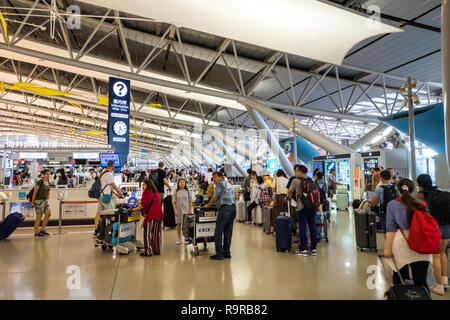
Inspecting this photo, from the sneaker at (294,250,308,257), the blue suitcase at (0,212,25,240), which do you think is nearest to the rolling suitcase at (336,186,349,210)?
the sneaker at (294,250,308,257)

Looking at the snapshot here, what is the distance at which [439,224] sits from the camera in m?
3.92

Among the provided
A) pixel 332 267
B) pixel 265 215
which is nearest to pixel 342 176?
pixel 265 215

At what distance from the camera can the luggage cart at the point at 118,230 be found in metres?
6.09

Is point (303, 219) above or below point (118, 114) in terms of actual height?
below

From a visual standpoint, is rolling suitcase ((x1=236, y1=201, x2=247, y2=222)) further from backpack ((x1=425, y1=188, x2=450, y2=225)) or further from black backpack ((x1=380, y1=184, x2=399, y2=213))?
backpack ((x1=425, y1=188, x2=450, y2=225))

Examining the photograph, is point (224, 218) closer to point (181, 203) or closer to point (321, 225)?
point (181, 203)

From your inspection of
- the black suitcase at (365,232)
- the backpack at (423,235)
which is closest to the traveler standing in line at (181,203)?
the black suitcase at (365,232)

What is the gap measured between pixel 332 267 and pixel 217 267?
1861mm

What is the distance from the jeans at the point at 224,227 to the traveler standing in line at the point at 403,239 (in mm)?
2828

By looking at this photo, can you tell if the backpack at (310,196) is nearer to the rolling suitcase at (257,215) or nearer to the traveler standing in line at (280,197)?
the traveler standing in line at (280,197)

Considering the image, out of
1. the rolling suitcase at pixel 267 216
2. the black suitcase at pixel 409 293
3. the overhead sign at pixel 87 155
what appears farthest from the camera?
the overhead sign at pixel 87 155

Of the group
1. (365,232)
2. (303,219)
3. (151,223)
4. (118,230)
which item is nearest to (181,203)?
(151,223)

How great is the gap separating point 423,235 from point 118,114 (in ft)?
35.6
